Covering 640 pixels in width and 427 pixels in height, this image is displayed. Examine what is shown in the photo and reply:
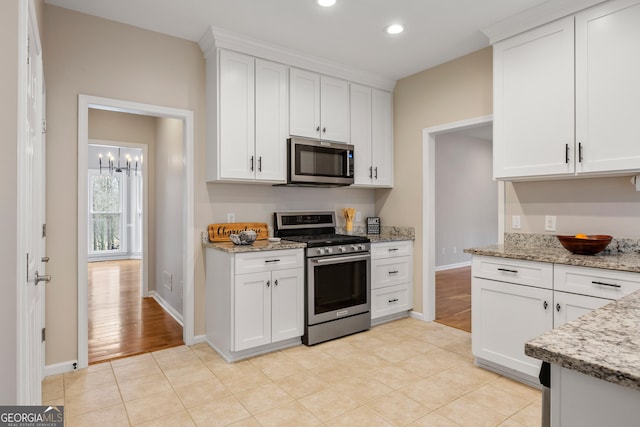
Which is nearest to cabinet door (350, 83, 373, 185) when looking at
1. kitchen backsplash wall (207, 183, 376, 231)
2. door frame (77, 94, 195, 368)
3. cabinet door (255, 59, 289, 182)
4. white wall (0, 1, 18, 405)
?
kitchen backsplash wall (207, 183, 376, 231)

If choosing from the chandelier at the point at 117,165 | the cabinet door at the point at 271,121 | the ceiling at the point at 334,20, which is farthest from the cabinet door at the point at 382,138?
the chandelier at the point at 117,165

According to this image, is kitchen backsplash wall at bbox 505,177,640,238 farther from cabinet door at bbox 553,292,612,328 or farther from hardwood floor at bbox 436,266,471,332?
hardwood floor at bbox 436,266,471,332

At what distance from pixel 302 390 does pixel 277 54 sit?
2.75m

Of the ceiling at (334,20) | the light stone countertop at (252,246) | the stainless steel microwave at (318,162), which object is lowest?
the light stone countertop at (252,246)

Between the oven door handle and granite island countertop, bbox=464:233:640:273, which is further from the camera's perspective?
the oven door handle

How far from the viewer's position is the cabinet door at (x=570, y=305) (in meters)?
2.16

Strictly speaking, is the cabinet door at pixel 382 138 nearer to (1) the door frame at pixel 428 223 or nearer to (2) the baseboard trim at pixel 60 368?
(1) the door frame at pixel 428 223

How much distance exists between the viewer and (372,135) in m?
4.05

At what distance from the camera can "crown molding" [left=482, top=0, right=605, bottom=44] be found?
8.12 ft

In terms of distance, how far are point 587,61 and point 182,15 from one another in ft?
9.41

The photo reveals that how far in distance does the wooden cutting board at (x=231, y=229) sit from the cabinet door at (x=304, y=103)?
0.94 meters

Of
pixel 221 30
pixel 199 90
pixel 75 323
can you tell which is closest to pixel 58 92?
pixel 199 90

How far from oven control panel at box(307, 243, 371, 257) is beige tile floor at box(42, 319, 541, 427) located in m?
0.80

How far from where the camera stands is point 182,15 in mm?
2811
